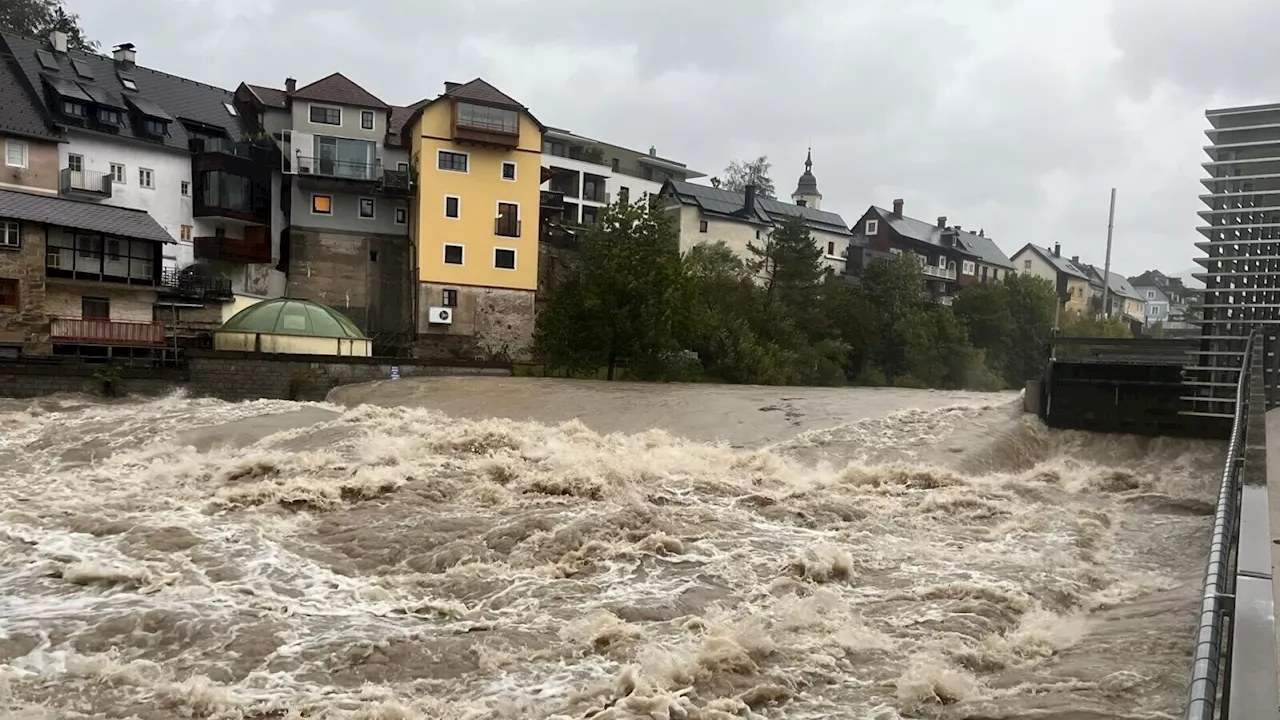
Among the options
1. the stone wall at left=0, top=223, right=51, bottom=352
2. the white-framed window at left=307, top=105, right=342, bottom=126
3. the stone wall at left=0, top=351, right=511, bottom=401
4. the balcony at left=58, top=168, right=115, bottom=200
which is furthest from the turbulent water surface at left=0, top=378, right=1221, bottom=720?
the white-framed window at left=307, top=105, right=342, bottom=126

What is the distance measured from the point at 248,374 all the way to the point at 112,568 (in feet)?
65.2

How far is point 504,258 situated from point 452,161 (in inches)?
199

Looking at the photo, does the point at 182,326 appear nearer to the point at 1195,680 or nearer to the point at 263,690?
the point at 263,690

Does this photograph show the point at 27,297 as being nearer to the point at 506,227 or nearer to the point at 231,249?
the point at 231,249

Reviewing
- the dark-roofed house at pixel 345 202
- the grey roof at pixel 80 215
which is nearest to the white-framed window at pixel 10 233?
the grey roof at pixel 80 215

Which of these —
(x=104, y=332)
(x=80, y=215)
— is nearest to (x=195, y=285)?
(x=80, y=215)

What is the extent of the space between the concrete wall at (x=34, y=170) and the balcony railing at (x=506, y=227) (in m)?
17.9

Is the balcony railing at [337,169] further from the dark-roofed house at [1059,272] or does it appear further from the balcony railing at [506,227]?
the dark-roofed house at [1059,272]

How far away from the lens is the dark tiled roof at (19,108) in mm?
34531

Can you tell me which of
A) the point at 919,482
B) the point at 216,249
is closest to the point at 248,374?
the point at 216,249

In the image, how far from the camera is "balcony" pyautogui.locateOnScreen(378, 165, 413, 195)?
41.3 metres

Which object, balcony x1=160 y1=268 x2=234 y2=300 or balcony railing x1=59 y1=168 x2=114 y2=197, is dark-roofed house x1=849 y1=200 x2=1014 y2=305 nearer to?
balcony x1=160 y1=268 x2=234 y2=300

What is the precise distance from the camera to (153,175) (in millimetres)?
38938

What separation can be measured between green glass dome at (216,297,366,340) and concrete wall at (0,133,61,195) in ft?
38.6
